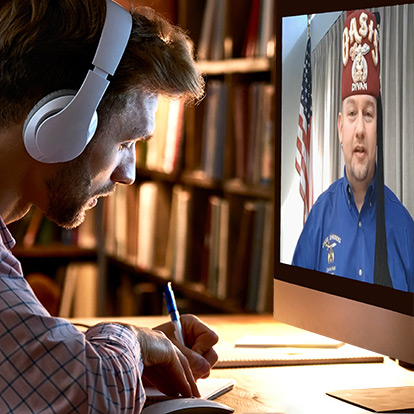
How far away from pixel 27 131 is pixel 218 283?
1924 mm

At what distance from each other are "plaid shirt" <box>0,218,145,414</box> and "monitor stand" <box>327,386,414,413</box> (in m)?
0.35

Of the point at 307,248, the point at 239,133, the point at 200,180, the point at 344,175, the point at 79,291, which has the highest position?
the point at 239,133

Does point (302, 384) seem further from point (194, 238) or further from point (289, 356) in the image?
point (194, 238)

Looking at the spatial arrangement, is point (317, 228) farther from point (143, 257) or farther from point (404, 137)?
point (143, 257)

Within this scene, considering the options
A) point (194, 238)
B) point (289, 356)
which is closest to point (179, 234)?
point (194, 238)

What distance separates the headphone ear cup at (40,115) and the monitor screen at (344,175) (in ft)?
1.29

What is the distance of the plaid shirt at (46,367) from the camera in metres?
0.96

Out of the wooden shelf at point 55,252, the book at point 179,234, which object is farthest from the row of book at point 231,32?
the wooden shelf at point 55,252

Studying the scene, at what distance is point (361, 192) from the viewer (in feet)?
3.96

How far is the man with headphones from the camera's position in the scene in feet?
3.19

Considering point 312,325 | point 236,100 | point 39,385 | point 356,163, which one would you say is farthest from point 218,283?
point 39,385

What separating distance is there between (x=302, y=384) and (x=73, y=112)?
539 mm

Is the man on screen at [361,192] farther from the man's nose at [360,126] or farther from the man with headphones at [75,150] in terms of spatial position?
the man with headphones at [75,150]

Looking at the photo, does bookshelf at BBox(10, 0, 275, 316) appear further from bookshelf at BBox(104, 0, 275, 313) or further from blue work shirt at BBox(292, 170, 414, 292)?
blue work shirt at BBox(292, 170, 414, 292)
